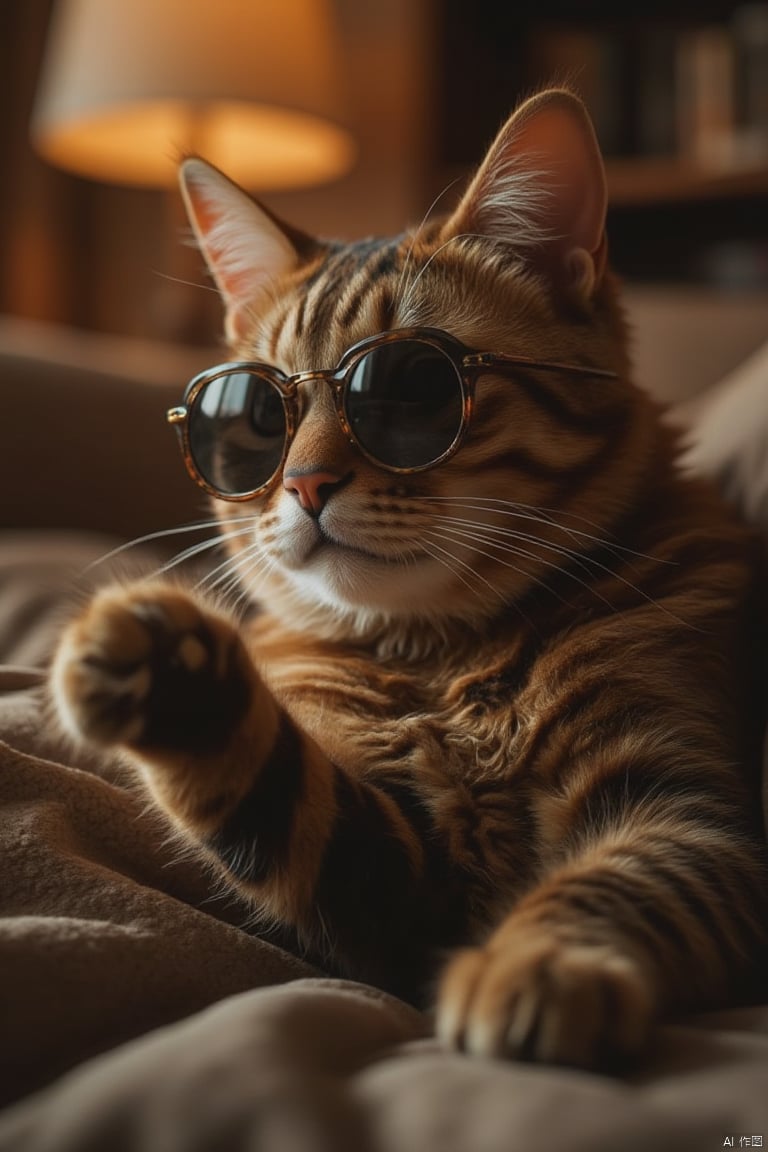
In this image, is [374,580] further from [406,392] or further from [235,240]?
[235,240]

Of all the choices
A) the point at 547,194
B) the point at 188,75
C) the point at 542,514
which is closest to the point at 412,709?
the point at 542,514

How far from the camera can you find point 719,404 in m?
1.32

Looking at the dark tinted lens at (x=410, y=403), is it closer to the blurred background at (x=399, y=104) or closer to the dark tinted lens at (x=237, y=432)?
the dark tinted lens at (x=237, y=432)

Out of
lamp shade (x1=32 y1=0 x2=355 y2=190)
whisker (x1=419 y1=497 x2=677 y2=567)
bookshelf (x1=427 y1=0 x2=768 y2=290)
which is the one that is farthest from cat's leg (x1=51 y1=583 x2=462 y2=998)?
bookshelf (x1=427 y1=0 x2=768 y2=290)

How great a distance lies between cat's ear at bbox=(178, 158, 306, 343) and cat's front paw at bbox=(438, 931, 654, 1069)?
719 millimetres

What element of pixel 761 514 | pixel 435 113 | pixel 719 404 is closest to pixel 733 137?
pixel 435 113

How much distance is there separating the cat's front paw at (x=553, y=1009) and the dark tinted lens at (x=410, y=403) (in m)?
0.39

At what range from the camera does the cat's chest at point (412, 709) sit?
0.77m

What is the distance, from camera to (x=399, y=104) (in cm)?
258

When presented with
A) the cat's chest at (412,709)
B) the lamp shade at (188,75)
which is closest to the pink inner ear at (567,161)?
the cat's chest at (412,709)

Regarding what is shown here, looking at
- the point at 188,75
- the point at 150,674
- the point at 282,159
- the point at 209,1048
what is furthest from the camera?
the point at 282,159

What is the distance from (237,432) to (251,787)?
344 mm

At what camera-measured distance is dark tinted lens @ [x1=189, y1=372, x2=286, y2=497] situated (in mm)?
852

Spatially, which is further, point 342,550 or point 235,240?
point 235,240
